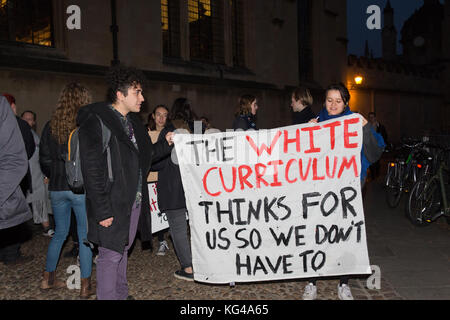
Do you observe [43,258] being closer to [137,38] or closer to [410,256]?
[410,256]

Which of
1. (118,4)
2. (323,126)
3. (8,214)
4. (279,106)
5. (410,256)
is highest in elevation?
(118,4)

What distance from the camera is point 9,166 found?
97.7 inches

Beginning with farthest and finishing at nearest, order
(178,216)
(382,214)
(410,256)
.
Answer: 1. (382,214)
2. (410,256)
3. (178,216)

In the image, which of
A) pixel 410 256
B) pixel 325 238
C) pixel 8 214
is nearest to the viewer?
pixel 8 214

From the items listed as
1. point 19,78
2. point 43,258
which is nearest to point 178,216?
point 43,258

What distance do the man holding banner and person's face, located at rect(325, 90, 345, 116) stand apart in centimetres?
21

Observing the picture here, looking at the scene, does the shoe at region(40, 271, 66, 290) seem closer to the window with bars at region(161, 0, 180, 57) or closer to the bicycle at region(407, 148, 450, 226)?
the bicycle at region(407, 148, 450, 226)

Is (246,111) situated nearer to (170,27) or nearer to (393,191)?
(393,191)

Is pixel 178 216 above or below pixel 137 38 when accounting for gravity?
below

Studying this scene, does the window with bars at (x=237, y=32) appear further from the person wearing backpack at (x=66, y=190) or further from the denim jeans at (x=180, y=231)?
the person wearing backpack at (x=66, y=190)

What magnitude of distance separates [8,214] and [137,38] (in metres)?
9.88

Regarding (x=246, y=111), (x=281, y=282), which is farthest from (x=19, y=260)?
(x=246, y=111)

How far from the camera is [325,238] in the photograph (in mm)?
3510

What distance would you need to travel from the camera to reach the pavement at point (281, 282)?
3875 millimetres
